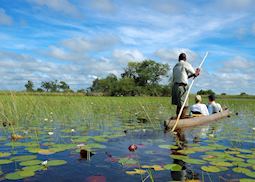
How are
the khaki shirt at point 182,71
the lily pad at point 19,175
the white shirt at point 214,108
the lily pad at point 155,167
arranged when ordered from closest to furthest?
1. the lily pad at point 19,175
2. the lily pad at point 155,167
3. the khaki shirt at point 182,71
4. the white shirt at point 214,108

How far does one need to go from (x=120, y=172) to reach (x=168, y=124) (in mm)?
4565

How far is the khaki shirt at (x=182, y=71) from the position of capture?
10.2 meters

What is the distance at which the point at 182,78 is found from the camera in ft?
33.4

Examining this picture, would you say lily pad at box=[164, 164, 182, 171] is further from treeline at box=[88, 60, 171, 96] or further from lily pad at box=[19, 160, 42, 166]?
treeline at box=[88, 60, 171, 96]

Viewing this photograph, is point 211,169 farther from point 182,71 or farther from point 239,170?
point 182,71

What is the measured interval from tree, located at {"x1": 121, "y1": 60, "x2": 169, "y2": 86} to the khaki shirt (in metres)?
68.1

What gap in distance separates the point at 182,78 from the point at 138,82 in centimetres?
6936

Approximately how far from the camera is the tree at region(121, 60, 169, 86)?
79.4 metres

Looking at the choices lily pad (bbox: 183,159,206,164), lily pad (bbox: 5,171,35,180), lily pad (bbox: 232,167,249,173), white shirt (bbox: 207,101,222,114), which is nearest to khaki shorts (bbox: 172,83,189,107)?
white shirt (bbox: 207,101,222,114)

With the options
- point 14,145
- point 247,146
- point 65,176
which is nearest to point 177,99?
point 247,146

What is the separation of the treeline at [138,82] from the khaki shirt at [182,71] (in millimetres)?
59299

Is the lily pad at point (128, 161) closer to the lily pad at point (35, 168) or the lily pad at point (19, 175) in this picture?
the lily pad at point (35, 168)

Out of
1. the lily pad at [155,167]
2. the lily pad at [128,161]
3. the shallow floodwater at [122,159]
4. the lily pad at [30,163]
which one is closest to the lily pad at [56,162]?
the shallow floodwater at [122,159]

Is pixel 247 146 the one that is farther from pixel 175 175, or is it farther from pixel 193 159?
pixel 175 175
